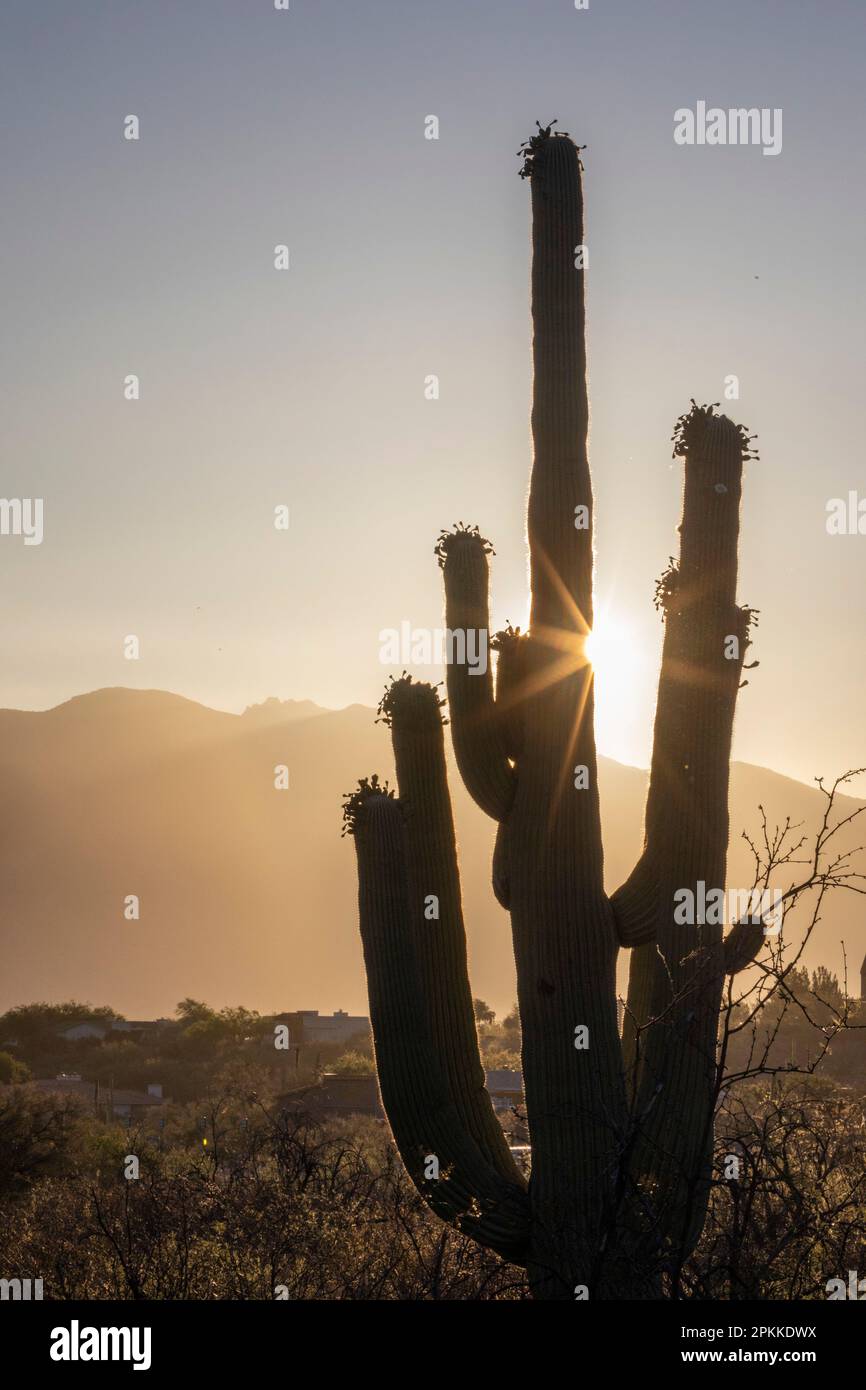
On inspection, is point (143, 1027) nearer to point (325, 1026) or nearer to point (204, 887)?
point (325, 1026)

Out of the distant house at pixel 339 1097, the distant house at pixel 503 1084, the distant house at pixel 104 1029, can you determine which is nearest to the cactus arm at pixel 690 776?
the distant house at pixel 503 1084

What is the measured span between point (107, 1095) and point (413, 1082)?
32.1 metres

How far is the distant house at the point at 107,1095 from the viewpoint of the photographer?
115 feet

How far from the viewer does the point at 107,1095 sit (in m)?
38.5

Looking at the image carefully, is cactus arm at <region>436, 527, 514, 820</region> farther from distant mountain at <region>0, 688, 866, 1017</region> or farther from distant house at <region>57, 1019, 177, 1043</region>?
distant mountain at <region>0, 688, 866, 1017</region>

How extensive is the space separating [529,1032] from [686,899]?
1379mm

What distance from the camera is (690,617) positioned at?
356 inches

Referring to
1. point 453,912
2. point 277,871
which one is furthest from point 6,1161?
point 277,871

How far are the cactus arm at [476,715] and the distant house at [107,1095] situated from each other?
86.7 feet

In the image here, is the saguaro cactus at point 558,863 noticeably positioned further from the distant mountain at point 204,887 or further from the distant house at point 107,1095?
the distant mountain at point 204,887

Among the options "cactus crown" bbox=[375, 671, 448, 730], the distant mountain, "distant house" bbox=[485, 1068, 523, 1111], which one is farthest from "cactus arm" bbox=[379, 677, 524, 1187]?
the distant mountain

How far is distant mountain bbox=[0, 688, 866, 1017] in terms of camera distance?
128m
